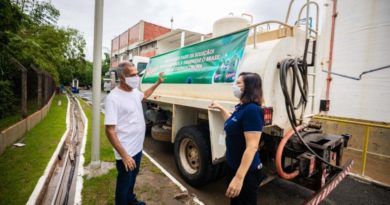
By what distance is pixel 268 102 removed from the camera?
9.48 feet

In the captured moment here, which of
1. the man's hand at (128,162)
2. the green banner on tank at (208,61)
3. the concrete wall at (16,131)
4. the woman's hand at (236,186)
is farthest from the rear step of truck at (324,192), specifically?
A: the concrete wall at (16,131)

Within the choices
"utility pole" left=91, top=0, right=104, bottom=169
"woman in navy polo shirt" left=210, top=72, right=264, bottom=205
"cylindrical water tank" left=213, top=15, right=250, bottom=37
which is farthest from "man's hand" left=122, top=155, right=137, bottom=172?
"cylindrical water tank" left=213, top=15, right=250, bottom=37

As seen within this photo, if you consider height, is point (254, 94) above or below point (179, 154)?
above

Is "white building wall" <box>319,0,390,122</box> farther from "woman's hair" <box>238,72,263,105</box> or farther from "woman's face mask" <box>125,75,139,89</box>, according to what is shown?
"woman's face mask" <box>125,75,139,89</box>

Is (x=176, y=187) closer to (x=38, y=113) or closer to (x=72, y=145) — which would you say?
(x=72, y=145)

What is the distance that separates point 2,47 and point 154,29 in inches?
1259

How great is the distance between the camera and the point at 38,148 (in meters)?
4.97

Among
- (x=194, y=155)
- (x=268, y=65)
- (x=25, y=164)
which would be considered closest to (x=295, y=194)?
(x=194, y=155)

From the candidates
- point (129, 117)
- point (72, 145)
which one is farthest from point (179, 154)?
point (72, 145)

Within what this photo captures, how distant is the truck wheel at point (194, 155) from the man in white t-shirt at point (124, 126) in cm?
123

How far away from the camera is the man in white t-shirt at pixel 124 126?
7.56 ft

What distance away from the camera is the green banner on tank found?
3295mm

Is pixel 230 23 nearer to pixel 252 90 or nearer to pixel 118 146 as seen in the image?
pixel 252 90

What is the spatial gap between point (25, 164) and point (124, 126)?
3.01 m
